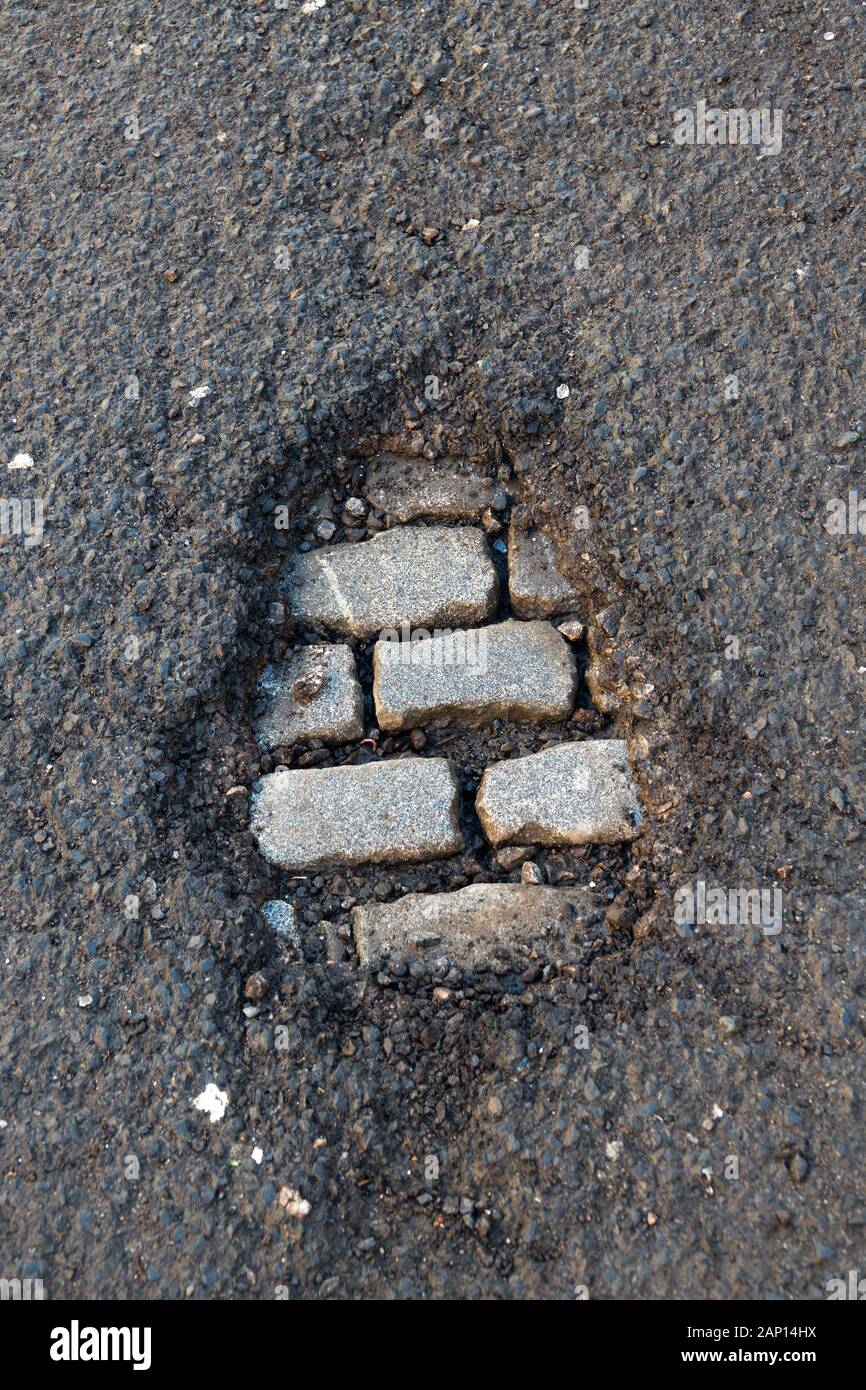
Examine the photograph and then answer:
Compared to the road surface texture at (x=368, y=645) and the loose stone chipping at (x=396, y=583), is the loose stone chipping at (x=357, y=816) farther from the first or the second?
the loose stone chipping at (x=396, y=583)

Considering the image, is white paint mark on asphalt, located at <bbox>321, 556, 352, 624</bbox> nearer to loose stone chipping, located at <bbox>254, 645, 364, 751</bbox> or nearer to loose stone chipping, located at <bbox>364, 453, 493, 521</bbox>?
loose stone chipping, located at <bbox>254, 645, 364, 751</bbox>

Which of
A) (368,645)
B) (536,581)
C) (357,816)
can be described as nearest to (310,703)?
(368,645)

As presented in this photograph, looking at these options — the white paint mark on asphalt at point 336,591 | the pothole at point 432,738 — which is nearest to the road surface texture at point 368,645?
the pothole at point 432,738

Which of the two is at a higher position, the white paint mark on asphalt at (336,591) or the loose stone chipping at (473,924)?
the white paint mark on asphalt at (336,591)

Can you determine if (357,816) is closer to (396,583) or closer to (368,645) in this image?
(368,645)

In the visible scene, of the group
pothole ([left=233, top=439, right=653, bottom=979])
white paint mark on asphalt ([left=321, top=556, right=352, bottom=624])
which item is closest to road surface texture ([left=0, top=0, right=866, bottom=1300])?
pothole ([left=233, top=439, right=653, bottom=979])

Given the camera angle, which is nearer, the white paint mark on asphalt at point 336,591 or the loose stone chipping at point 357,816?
the loose stone chipping at point 357,816

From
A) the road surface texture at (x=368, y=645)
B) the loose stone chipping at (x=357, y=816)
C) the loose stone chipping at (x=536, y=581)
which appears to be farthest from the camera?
the loose stone chipping at (x=536, y=581)
